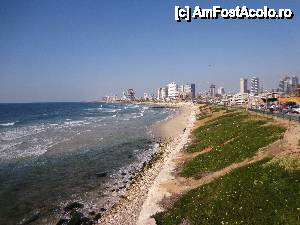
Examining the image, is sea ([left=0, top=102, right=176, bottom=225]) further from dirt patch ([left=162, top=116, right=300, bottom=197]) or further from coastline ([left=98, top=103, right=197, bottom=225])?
dirt patch ([left=162, top=116, right=300, bottom=197])

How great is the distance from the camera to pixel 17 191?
31812 mm

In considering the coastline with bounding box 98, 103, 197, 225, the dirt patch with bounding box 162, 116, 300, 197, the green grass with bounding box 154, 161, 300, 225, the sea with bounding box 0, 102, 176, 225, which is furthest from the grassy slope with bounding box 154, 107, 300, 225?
the sea with bounding box 0, 102, 176, 225

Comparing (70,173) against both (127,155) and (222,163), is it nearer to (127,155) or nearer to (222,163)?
(127,155)

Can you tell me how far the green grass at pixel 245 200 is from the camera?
58.3 feet

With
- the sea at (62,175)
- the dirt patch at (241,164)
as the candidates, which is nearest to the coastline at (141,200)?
the dirt patch at (241,164)

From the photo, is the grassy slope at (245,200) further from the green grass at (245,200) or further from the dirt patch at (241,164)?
the dirt patch at (241,164)

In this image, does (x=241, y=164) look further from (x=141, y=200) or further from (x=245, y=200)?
(x=141, y=200)

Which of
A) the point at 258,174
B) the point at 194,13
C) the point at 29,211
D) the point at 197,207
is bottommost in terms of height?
the point at 29,211

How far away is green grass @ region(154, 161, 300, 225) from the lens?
17769 millimetres

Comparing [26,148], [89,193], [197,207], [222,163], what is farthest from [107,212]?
[26,148]

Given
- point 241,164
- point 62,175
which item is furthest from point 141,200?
point 62,175

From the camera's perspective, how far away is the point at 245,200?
19781mm

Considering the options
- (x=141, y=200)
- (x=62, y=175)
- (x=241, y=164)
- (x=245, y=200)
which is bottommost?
(x=62, y=175)

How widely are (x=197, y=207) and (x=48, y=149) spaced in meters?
38.9
